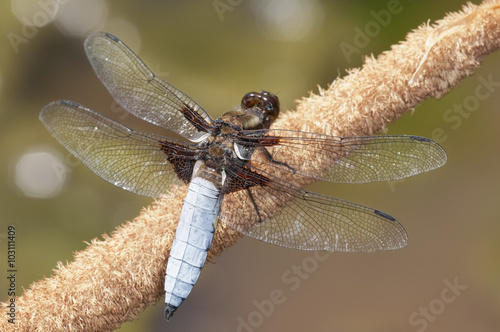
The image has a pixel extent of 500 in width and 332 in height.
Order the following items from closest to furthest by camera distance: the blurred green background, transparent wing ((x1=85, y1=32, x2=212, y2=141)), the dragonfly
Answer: the dragonfly, transparent wing ((x1=85, y1=32, x2=212, y2=141)), the blurred green background

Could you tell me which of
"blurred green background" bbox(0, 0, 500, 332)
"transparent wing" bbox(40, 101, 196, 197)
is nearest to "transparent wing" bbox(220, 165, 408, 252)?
"transparent wing" bbox(40, 101, 196, 197)

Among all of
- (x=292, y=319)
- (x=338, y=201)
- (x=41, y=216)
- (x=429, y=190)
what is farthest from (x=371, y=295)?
(x=41, y=216)

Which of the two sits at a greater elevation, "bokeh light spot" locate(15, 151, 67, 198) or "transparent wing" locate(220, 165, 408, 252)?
"bokeh light spot" locate(15, 151, 67, 198)

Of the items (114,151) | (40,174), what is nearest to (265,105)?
(114,151)

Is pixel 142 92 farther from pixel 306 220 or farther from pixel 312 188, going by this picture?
pixel 312 188

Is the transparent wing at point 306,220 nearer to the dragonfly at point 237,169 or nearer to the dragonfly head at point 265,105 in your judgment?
the dragonfly at point 237,169

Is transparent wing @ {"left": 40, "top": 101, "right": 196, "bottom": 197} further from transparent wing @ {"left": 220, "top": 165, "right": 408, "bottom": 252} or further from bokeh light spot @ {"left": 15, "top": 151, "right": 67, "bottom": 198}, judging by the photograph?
bokeh light spot @ {"left": 15, "top": 151, "right": 67, "bottom": 198}

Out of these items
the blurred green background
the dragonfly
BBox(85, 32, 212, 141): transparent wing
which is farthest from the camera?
the blurred green background

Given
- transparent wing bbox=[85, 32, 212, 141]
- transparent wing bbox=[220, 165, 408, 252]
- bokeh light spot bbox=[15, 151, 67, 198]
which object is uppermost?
bokeh light spot bbox=[15, 151, 67, 198]

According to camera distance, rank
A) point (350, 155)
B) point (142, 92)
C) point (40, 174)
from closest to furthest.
Result: point (350, 155), point (142, 92), point (40, 174)
